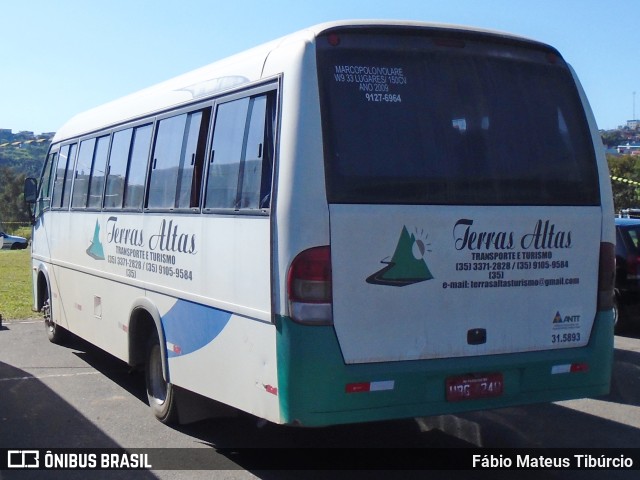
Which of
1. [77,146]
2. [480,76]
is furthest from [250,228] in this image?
[77,146]

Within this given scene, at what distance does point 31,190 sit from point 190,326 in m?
6.32

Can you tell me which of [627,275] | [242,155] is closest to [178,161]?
[242,155]

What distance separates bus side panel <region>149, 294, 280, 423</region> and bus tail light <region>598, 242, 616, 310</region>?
8.29 ft

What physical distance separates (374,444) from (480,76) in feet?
10.2

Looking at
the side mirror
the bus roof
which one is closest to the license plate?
the bus roof

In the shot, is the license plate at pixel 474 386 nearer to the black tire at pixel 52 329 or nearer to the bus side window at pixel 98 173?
the bus side window at pixel 98 173

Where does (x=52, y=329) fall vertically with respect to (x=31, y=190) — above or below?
below

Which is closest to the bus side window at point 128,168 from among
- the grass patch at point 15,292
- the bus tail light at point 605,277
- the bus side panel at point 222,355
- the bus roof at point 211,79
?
the bus roof at point 211,79

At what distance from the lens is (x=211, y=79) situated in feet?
22.4

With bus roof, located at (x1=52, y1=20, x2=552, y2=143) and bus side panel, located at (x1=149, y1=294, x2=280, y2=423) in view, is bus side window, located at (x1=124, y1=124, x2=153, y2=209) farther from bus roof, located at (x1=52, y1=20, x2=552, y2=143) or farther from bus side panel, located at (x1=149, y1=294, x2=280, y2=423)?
bus side panel, located at (x1=149, y1=294, x2=280, y2=423)

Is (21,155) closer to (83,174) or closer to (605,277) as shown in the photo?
(83,174)

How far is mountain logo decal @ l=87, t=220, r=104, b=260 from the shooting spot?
9102mm

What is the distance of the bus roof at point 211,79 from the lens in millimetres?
5805

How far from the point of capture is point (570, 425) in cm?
779
